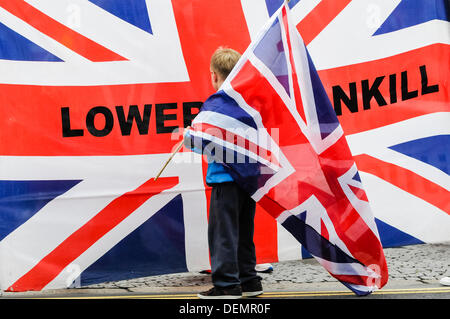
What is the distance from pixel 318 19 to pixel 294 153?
1.18 m

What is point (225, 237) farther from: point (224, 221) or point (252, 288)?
point (252, 288)

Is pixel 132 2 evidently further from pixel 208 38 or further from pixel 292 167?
pixel 292 167

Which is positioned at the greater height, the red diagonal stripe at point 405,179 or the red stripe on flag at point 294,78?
the red stripe on flag at point 294,78

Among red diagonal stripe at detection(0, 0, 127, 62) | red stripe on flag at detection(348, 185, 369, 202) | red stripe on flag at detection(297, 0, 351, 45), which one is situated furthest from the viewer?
red stripe on flag at detection(297, 0, 351, 45)

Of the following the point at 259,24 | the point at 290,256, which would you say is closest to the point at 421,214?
the point at 290,256

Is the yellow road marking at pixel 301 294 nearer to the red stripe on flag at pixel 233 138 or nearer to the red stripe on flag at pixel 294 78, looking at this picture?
the red stripe on flag at pixel 233 138

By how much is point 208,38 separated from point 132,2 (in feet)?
1.78

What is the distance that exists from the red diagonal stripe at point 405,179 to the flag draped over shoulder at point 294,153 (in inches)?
29.1

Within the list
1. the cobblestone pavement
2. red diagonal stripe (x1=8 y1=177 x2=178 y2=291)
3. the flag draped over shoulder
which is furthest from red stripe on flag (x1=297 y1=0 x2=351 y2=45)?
the cobblestone pavement

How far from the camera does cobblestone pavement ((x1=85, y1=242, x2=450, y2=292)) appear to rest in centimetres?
393

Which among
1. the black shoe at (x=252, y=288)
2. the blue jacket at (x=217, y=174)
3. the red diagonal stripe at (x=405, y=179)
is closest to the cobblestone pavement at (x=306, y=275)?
the black shoe at (x=252, y=288)

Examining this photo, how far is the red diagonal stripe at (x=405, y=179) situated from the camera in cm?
423

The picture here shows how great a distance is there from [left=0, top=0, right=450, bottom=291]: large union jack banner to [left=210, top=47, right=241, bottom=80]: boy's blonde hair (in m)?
0.17

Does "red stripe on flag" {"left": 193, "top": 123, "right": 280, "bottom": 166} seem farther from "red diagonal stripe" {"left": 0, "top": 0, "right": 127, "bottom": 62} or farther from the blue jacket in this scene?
"red diagonal stripe" {"left": 0, "top": 0, "right": 127, "bottom": 62}
